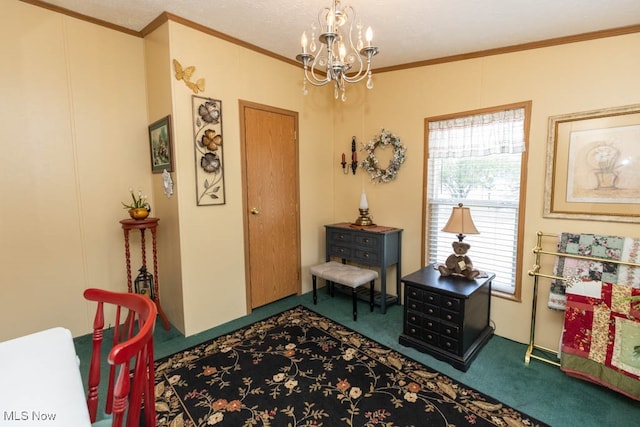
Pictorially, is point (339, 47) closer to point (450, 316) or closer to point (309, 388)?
point (450, 316)

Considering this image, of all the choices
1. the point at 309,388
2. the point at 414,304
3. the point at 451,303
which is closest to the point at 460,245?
the point at 451,303

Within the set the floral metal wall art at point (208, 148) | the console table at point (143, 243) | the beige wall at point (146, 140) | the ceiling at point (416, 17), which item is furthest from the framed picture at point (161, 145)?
the ceiling at point (416, 17)

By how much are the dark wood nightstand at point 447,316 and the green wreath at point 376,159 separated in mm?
1198

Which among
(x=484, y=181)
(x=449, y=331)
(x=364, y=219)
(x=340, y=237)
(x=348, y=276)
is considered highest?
(x=484, y=181)

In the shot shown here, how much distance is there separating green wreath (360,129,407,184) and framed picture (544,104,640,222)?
131 cm

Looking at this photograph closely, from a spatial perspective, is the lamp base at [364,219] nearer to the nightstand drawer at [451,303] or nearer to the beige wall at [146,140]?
the beige wall at [146,140]

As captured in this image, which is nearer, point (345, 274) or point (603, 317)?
point (603, 317)

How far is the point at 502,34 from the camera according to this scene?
244 cm

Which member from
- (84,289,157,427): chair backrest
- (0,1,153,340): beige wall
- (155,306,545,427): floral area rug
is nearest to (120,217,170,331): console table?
(0,1,153,340): beige wall

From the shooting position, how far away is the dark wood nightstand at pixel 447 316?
232 cm

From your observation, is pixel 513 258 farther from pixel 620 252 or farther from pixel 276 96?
pixel 276 96

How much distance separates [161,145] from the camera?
8.98ft

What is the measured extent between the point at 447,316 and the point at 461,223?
76 centimetres

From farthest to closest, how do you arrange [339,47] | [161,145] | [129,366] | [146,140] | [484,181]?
[146,140] → [484,181] → [161,145] → [339,47] → [129,366]
